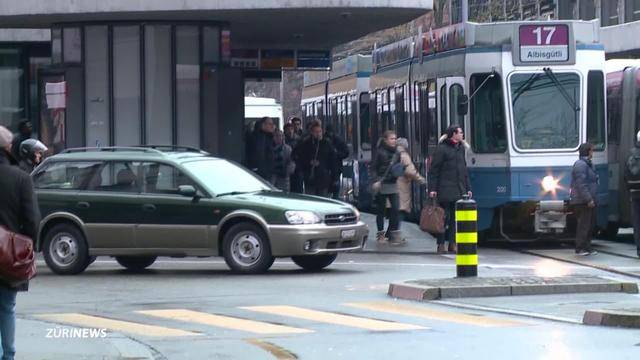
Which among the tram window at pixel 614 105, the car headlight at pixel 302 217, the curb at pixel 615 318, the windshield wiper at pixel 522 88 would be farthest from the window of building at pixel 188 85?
the curb at pixel 615 318

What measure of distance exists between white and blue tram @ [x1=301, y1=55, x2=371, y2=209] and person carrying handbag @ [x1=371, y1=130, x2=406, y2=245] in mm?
7124

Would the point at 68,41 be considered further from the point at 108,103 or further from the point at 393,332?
the point at 393,332

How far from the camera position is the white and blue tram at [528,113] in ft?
70.1

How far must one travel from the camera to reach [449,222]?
20.9 metres

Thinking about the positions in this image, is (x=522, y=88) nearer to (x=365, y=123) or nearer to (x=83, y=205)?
(x=83, y=205)

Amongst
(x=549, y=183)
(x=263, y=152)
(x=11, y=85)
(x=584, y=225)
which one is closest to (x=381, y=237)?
(x=549, y=183)

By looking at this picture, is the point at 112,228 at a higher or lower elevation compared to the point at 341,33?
lower

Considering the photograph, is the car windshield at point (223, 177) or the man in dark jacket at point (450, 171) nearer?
the car windshield at point (223, 177)

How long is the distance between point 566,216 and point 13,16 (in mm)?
9724

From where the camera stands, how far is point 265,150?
2469 centimetres

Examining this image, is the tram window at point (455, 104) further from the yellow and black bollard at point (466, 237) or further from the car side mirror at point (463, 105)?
the yellow and black bollard at point (466, 237)

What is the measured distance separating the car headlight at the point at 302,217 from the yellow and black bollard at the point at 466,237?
2.31 meters

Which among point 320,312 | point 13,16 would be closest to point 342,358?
point 320,312

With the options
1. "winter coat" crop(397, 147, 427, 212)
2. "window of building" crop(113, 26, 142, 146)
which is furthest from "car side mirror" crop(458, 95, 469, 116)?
"window of building" crop(113, 26, 142, 146)
